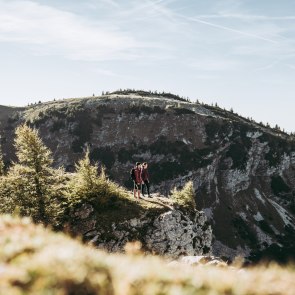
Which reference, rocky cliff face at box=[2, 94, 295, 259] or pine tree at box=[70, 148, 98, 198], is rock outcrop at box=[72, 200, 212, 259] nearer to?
pine tree at box=[70, 148, 98, 198]

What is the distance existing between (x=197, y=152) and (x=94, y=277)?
15648 centimetres

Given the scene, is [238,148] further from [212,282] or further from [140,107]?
[212,282]

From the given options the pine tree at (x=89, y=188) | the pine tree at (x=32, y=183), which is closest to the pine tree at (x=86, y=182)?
the pine tree at (x=89, y=188)

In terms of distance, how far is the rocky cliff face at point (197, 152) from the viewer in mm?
141000

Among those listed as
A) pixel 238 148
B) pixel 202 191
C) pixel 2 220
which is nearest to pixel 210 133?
pixel 238 148

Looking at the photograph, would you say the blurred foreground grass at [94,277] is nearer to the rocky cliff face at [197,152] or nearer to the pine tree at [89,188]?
the pine tree at [89,188]

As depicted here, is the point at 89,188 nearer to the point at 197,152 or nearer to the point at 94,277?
the point at 94,277

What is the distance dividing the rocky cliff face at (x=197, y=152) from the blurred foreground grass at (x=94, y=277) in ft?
412

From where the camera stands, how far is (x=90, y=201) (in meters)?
34.1

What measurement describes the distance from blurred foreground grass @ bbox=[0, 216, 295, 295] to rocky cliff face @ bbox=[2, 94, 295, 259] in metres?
126

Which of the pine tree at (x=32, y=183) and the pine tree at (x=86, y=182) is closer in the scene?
the pine tree at (x=32, y=183)

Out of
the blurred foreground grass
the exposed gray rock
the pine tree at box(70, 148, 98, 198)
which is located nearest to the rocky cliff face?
the exposed gray rock

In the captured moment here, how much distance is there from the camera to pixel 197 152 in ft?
529

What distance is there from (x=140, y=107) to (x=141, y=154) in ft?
91.8
